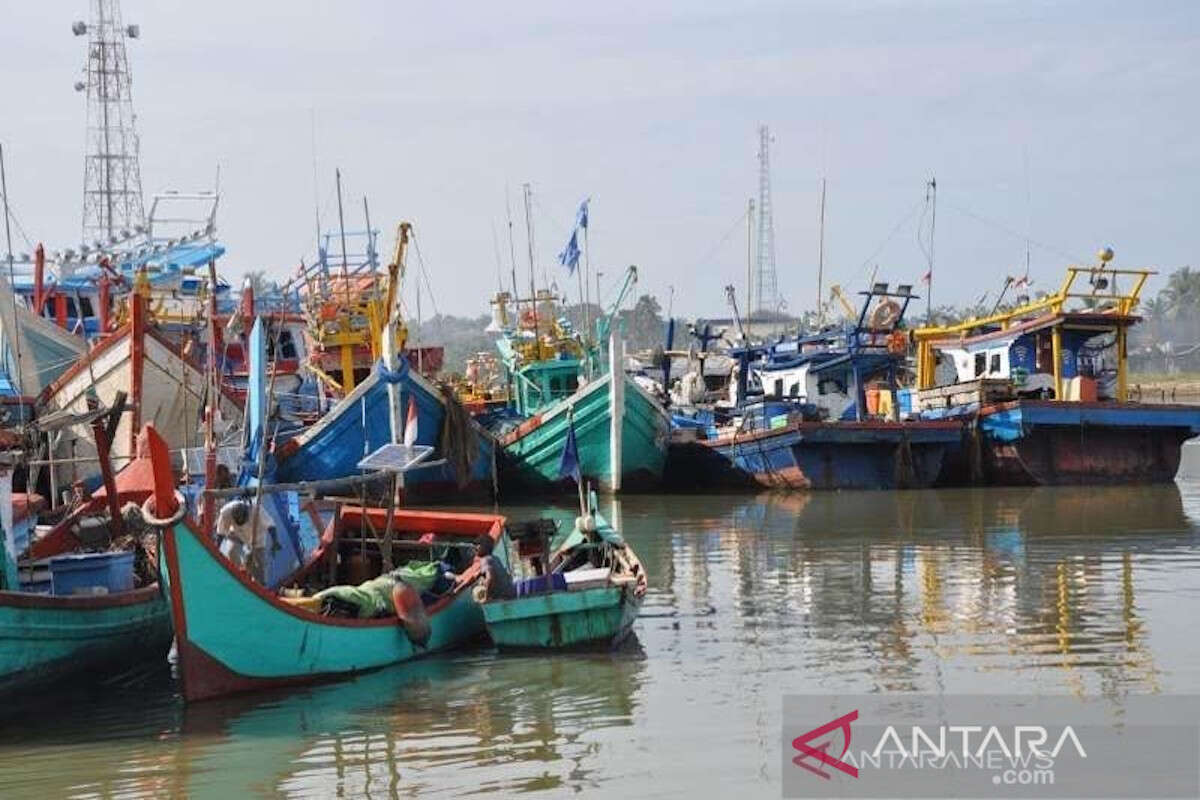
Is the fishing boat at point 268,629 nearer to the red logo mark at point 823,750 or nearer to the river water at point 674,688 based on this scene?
the river water at point 674,688

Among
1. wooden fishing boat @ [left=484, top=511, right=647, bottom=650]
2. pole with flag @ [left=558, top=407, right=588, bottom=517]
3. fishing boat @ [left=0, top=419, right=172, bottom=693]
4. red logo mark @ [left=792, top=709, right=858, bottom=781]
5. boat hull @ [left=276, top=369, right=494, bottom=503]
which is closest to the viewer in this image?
red logo mark @ [left=792, top=709, right=858, bottom=781]

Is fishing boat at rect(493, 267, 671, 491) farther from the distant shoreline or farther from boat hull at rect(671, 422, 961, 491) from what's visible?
Result: the distant shoreline

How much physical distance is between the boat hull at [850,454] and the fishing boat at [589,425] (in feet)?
6.94

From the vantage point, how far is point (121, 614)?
13.1 m

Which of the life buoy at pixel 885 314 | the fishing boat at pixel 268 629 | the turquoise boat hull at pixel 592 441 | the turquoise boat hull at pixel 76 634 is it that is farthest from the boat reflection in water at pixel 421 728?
the life buoy at pixel 885 314

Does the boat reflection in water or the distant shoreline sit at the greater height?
the distant shoreline

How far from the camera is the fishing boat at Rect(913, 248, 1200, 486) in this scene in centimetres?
3069

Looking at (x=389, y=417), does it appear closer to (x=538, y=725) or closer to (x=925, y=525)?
(x=925, y=525)

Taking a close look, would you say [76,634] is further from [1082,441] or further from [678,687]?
[1082,441]

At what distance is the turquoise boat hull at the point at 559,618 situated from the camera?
1384 cm

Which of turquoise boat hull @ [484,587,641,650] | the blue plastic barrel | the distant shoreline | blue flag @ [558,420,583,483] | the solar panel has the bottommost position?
turquoise boat hull @ [484,587,641,650]

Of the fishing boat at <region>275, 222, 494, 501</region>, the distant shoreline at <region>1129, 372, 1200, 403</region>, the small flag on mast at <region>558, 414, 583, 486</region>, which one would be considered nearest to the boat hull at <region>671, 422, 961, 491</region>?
the small flag on mast at <region>558, 414, 583, 486</region>

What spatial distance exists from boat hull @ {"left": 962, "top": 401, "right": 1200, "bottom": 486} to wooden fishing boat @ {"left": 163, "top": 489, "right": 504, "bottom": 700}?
1837cm

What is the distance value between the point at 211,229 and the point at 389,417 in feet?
28.4
